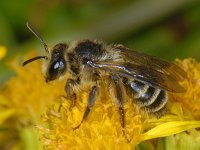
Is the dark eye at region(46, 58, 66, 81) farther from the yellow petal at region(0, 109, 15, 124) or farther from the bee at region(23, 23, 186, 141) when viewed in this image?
the yellow petal at region(0, 109, 15, 124)

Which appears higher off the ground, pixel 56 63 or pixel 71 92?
pixel 56 63

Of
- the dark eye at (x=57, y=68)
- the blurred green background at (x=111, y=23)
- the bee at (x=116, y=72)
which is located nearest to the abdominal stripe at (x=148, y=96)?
the bee at (x=116, y=72)

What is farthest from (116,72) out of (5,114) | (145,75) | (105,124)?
(5,114)

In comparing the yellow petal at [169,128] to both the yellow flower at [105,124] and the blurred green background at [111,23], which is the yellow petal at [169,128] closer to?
the yellow flower at [105,124]

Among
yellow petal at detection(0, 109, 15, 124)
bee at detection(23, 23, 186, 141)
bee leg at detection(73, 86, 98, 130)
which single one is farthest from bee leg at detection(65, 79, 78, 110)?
yellow petal at detection(0, 109, 15, 124)

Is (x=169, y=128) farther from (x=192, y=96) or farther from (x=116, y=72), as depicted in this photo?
(x=116, y=72)
